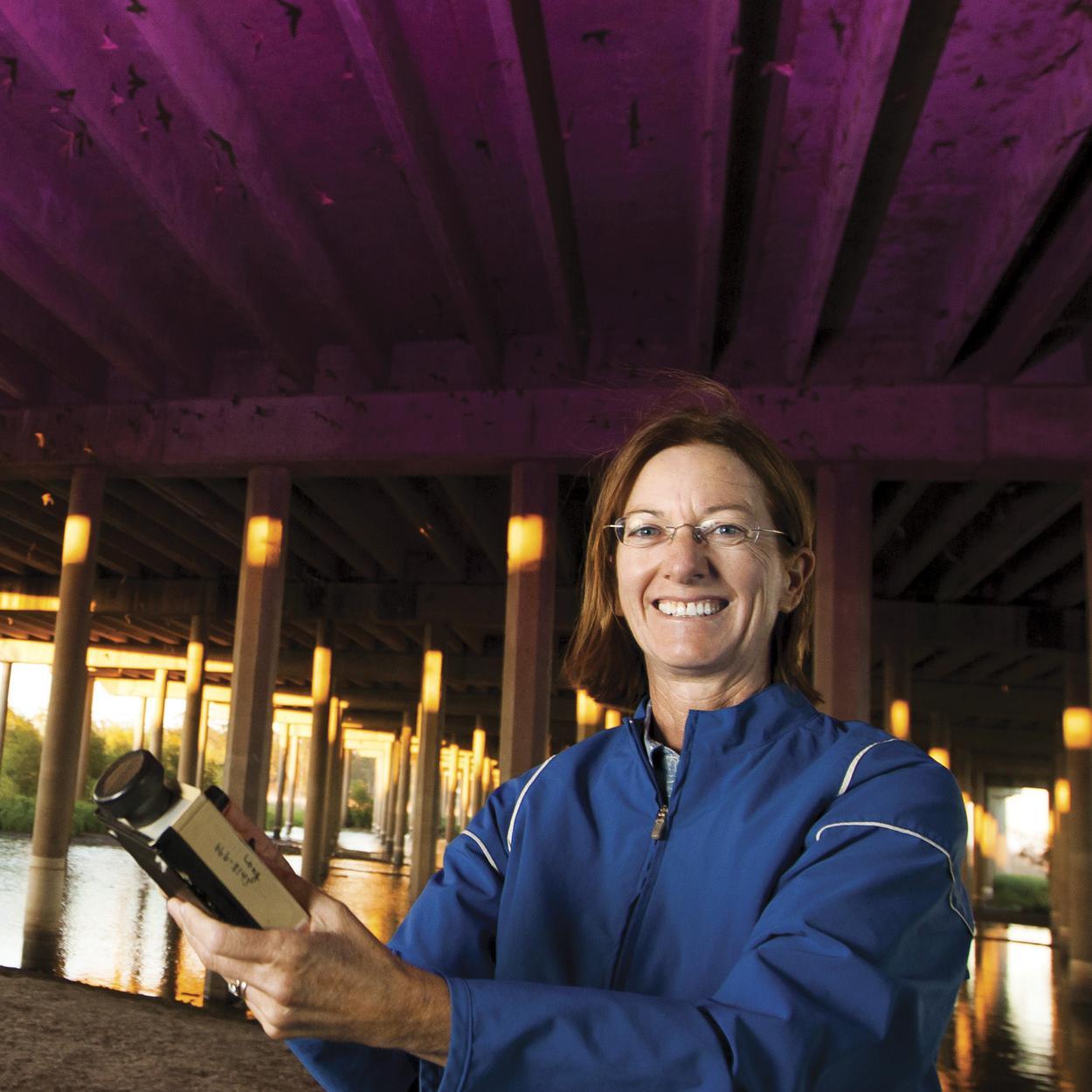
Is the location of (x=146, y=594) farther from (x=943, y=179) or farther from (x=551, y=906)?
(x=551, y=906)

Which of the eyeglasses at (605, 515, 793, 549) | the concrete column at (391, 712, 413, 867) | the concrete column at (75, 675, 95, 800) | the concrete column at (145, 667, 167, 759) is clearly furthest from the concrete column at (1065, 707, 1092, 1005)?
the concrete column at (75, 675, 95, 800)

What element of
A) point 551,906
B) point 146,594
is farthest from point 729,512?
point 146,594

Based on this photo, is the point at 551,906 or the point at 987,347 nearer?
the point at 551,906

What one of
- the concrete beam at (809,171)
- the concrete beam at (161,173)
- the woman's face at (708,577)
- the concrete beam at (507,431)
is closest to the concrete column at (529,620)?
the concrete beam at (507,431)

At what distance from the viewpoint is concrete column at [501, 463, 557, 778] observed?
9.63 m

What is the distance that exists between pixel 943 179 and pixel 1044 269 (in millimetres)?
1002

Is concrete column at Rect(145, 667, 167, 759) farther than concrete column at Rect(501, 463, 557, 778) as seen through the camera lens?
Yes

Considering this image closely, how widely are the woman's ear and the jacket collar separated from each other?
10.9 inches

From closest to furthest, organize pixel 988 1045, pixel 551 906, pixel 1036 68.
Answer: pixel 551 906
pixel 1036 68
pixel 988 1045

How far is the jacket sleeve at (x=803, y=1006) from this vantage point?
106cm

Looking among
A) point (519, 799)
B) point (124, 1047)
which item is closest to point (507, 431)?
point (124, 1047)

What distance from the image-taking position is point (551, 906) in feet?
4.74

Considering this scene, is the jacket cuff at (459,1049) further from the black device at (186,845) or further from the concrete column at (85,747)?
the concrete column at (85,747)

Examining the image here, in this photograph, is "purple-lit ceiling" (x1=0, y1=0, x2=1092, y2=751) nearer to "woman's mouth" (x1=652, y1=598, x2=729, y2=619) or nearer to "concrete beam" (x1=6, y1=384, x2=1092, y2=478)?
"concrete beam" (x1=6, y1=384, x2=1092, y2=478)
